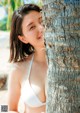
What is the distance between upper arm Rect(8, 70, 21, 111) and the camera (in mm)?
1992

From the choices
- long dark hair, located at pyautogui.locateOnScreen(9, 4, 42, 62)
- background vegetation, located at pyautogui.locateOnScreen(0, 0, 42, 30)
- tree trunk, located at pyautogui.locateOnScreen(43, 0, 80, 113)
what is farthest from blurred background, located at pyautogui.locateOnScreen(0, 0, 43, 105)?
tree trunk, located at pyautogui.locateOnScreen(43, 0, 80, 113)

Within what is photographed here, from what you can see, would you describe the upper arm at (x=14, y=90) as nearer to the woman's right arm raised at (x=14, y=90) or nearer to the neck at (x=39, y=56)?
the woman's right arm raised at (x=14, y=90)

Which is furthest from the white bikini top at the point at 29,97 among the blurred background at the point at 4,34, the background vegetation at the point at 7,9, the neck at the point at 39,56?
the background vegetation at the point at 7,9

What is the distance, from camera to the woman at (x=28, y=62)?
75.9 inches

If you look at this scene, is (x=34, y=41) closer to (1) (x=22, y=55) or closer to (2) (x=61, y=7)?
(1) (x=22, y=55)

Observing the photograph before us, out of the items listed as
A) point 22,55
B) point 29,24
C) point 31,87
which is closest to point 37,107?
point 31,87

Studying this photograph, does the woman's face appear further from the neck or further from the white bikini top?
the white bikini top

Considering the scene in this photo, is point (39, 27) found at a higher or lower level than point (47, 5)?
lower

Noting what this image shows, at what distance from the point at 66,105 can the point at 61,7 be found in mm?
309

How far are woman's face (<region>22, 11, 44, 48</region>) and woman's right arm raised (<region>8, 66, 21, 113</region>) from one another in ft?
0.75

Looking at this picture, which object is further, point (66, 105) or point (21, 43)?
point (21, 43)

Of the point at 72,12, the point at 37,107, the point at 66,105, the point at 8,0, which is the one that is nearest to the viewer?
the point at 72,12

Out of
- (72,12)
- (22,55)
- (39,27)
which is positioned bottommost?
(22,55)

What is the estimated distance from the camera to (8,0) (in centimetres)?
467
